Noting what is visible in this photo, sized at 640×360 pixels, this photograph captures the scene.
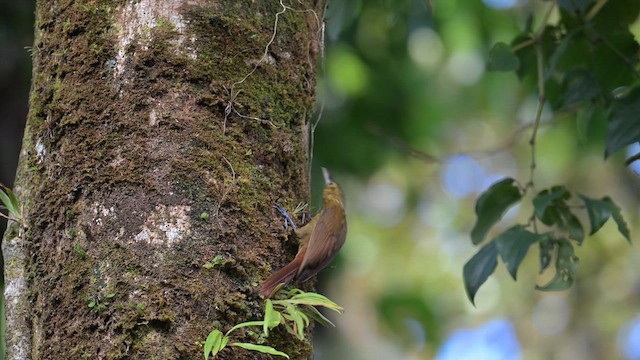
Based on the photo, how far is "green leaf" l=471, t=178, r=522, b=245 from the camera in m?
3.22

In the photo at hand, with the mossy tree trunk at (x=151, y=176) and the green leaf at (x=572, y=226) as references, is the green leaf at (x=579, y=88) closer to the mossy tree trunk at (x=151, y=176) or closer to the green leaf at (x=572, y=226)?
the green leaf at (x=572, y=226)

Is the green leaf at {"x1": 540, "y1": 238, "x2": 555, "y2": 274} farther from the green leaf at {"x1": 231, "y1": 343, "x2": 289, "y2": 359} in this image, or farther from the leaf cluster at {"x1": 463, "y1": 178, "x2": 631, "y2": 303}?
the green leaf at {"x1": 231, "y1": 343, "x2": 289, "y2": 359}

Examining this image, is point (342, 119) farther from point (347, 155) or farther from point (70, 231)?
point (70, 231)

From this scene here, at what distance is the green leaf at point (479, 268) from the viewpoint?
291 centimetres

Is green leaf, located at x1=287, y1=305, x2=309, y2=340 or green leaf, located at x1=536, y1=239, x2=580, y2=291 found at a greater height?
green leaf, located at x1=287, y1=305, x2=309, y2=340

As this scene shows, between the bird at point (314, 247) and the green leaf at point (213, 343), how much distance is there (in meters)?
0.20

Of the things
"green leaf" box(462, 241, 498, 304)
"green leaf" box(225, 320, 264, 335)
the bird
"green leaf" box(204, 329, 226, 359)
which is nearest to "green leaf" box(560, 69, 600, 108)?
"green leaf" box(462, 241, 498, 304)

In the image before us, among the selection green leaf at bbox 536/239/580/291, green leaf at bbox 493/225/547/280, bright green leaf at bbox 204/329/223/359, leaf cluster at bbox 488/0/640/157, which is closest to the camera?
bright green leaf at bbox 204/329/223/359

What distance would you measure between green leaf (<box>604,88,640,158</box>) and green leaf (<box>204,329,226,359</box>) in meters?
1.62

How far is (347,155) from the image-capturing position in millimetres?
5000

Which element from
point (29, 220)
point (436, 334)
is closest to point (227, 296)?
point (29, 220)

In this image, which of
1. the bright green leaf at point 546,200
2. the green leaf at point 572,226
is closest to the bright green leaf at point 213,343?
the bright green leaf at point 546,200

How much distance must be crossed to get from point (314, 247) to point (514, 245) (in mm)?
790

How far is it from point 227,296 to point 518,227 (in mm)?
1285
